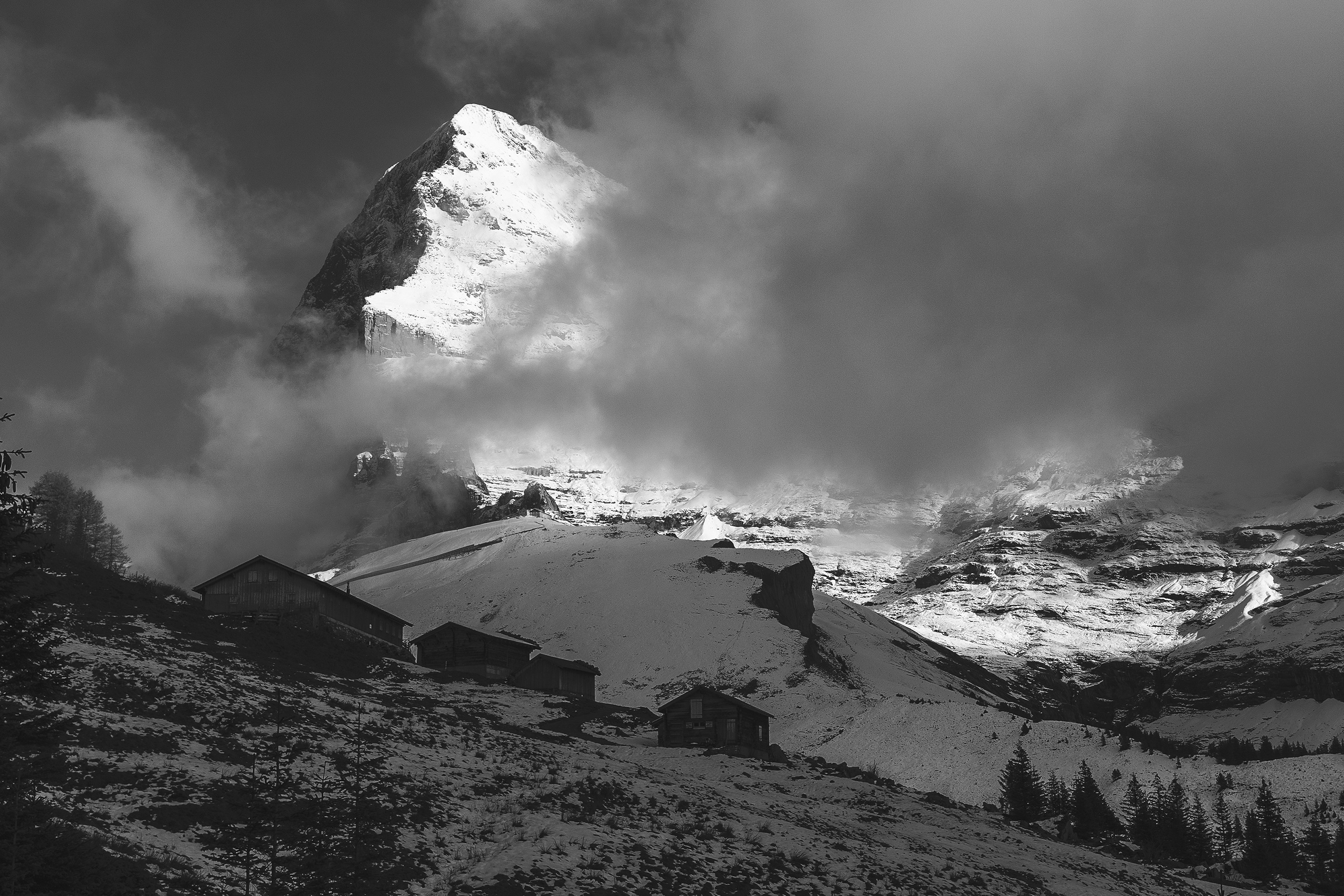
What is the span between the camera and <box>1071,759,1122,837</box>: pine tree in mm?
57719

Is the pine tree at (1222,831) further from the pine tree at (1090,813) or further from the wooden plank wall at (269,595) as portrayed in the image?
the wooden plank wall at (269,595)

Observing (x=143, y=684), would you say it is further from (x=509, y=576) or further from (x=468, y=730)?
(x=509, y=576)

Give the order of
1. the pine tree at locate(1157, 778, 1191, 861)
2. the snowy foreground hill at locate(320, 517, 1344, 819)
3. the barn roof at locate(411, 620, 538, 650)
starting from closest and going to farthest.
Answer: the pine tree at locate(1157, 778, 1191, 861) < the snowy foreground hill at locate(320, 517, 1344, 819) < the barn roof at locate(411, 620, 538, 650)

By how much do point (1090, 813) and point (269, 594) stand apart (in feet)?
168

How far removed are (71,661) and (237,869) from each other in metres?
18.1

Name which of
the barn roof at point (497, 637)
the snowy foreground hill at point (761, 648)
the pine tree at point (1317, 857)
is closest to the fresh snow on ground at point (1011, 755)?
the snowy foreground hill at point (761, 648)

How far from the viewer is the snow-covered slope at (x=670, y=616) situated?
108250 millimetres

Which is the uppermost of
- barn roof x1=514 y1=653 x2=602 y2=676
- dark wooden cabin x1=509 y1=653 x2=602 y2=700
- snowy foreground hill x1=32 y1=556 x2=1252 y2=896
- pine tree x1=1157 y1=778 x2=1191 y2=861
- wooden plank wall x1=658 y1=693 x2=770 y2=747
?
barn roof x1=514 y1=653 x2=602 y2=676

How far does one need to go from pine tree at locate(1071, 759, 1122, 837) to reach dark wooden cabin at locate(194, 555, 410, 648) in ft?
153

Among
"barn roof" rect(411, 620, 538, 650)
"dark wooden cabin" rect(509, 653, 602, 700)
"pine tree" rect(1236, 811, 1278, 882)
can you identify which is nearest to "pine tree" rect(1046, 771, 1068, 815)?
"pine tree" rect(1236, 811, 1278, 882)

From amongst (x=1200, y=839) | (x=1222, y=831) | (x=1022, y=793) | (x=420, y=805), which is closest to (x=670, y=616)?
(x=1022, y=793)

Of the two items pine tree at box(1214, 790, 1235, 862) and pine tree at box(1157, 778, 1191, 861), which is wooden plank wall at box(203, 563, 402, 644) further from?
pine tree at box(1214, 790, 1235, 862)

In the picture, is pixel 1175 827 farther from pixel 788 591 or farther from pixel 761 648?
pixel 788 591

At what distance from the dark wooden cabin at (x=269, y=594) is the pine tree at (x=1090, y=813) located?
46.6m
